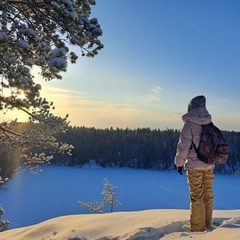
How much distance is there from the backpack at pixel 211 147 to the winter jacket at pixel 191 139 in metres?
0.06

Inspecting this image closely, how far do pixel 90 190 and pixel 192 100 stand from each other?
1809 inches

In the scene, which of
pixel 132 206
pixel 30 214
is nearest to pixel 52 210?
pixel 30 214

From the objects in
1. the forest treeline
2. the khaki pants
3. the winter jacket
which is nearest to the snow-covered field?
the khaki pants

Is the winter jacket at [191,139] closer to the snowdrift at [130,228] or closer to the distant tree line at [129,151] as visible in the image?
the snowdrift at [130,228]

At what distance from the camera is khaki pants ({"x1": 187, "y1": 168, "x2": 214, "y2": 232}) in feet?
12.6

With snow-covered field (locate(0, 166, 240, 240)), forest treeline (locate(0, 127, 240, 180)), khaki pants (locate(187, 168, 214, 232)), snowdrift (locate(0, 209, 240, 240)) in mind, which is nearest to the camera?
snowdrift (locate(0, 209, 240, 240))

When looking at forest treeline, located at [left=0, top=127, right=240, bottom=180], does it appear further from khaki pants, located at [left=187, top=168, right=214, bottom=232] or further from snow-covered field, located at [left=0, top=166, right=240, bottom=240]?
khaki pants, located at [left=187, top=168, right=214, bottom=232]

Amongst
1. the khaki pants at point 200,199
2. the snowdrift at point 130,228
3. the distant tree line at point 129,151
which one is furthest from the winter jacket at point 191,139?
the distant tree line at point 129,151

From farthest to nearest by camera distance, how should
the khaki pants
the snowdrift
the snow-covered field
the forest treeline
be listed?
the forest treeline → the snow-covered field → the khaki pants → the snowdrift

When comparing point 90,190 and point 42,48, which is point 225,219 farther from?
point 90,190

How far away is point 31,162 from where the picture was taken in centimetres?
668

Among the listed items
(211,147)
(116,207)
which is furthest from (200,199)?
(116,207)

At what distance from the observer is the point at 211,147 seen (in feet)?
13.0

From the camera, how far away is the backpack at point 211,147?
3.92m
